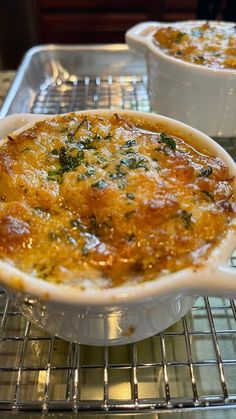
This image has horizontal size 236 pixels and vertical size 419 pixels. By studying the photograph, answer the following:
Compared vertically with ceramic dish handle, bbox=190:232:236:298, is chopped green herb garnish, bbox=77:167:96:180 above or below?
above

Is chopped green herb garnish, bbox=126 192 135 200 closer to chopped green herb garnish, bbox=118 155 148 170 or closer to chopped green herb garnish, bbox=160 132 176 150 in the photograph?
chopped green herb garnish, bbox=118 155 148 170

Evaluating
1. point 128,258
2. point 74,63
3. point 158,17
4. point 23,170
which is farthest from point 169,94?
point 158,17

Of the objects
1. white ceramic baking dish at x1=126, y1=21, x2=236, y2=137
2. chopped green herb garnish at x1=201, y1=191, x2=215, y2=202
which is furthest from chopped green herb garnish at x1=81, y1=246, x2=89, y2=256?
white ceramic baking dish at x1=126, y1=21, x2=236, y2=137

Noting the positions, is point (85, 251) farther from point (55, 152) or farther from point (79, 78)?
point (79, 78)

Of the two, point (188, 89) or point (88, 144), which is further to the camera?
point (188, 89)

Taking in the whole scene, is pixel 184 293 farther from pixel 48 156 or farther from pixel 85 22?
pixel 85 22

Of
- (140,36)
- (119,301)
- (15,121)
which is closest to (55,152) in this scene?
(15,121)

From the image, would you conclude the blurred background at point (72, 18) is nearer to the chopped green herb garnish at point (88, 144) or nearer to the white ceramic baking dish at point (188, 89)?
the white ceramic baking dish at point (188, 89)
